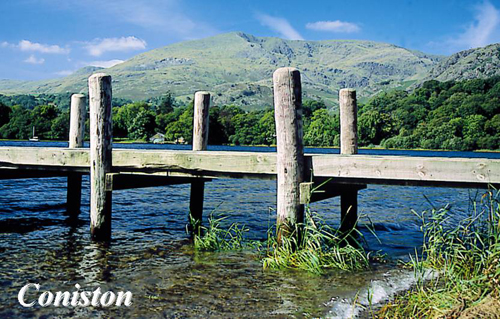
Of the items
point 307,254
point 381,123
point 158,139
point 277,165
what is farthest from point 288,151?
point 158,139

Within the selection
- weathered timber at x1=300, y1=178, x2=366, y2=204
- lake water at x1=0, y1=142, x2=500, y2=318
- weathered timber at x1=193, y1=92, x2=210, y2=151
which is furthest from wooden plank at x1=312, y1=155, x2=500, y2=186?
weathered timber at x1=193, y1=92, x2=210, y2=151

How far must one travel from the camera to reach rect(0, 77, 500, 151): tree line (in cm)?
9064

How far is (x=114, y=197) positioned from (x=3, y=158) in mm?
8933

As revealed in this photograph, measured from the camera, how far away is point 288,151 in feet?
26.2

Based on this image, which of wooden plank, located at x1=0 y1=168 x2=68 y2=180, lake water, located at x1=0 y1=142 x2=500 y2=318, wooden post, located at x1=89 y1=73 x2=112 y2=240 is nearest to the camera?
lake water, located at x1=0 y1=142 x2=500 y2=318

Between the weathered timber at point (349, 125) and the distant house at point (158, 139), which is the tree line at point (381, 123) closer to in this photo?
the distant house at point (158, 139)

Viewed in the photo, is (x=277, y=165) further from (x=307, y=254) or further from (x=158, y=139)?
(x=158, y=139)

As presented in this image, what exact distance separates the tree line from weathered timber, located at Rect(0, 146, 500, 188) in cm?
8509

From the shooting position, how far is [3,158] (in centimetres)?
1076

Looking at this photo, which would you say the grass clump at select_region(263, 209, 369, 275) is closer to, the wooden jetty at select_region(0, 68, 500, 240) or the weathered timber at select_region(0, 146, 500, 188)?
the wooden jetty at select_region(0, 68, 500, 240)

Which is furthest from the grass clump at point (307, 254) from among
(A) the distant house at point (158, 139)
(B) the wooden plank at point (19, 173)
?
(A) the distant house at point (158, 139)

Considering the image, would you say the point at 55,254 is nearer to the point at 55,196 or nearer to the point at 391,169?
the point at 391,169

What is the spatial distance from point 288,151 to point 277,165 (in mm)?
330

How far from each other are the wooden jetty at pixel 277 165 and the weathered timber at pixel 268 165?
0.04ft
